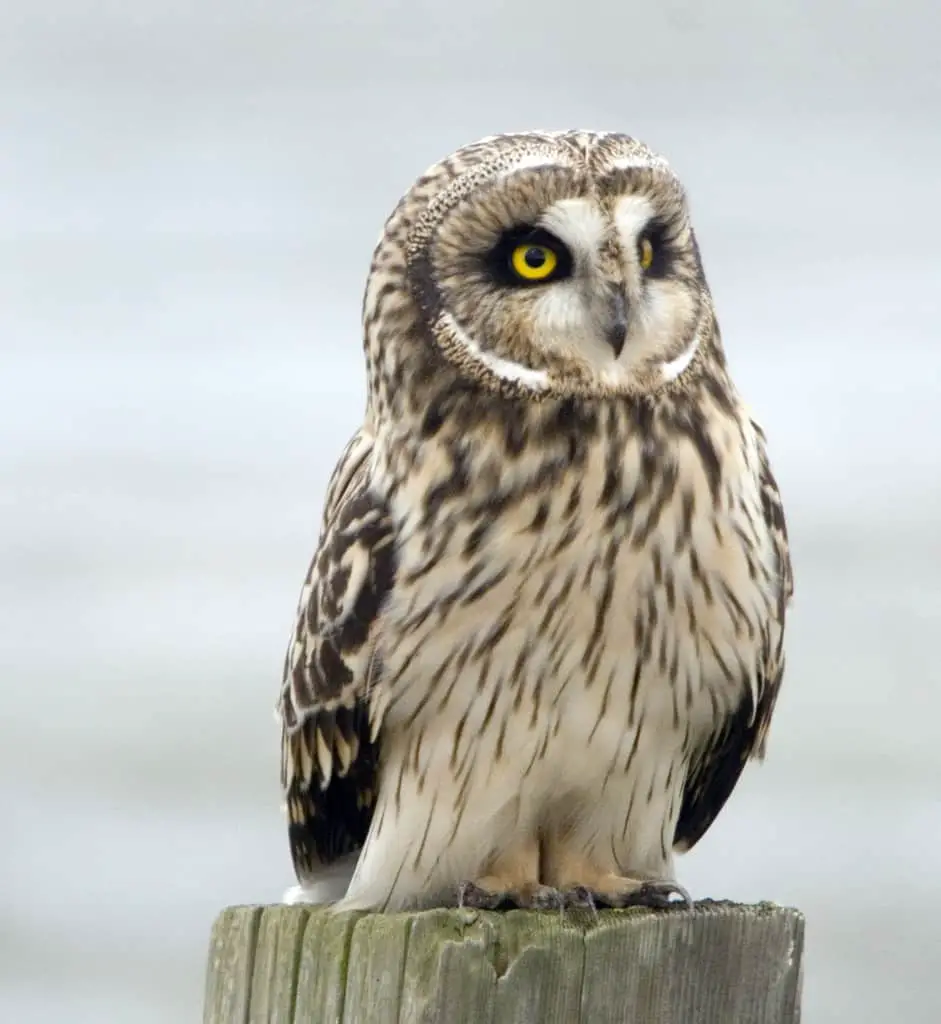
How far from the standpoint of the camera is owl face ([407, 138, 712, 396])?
8.07 feet

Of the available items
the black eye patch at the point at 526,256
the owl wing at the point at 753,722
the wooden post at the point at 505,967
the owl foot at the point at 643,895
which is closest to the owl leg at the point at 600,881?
the owl foot at the point at 643,895

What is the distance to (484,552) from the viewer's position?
257 cm

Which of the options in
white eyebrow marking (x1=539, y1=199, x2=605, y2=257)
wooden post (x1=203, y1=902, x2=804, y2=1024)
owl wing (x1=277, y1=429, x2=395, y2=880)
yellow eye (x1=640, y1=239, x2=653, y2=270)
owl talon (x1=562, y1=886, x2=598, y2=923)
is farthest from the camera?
owl wing (x1=277, y1=429, x2=395, y2=880)

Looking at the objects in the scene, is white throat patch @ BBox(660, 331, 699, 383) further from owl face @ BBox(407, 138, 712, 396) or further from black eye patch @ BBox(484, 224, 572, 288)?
black eye patch @ BBox(484, 224, 572, 288)

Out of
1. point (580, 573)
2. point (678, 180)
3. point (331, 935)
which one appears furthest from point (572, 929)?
point (678, 180)

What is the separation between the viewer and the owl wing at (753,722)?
2.75m

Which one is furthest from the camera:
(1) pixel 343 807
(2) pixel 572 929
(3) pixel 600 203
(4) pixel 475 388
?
(1) pixel 343 807

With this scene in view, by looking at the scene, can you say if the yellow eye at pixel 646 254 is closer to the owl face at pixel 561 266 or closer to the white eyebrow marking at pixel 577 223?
the owl face at pixel 561 266

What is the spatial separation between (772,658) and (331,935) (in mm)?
1044

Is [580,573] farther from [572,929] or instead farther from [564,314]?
[572,929]

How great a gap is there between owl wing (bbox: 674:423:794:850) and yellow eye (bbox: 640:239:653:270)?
1.34 ft

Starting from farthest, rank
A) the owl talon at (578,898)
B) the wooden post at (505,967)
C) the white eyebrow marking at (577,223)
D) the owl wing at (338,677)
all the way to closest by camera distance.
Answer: the owl wing at (338,677) < the white eyebrow marking at (577,223) < the owl talon at (578,898) < the wooden post at (505,967)

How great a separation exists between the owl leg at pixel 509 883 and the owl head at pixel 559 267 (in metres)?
0.76

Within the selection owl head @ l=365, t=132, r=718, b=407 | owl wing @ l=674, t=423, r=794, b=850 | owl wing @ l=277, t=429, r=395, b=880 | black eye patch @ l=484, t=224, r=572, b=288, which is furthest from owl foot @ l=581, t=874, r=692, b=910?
black eye patch @ l=484, t=224, r=572, b=288
